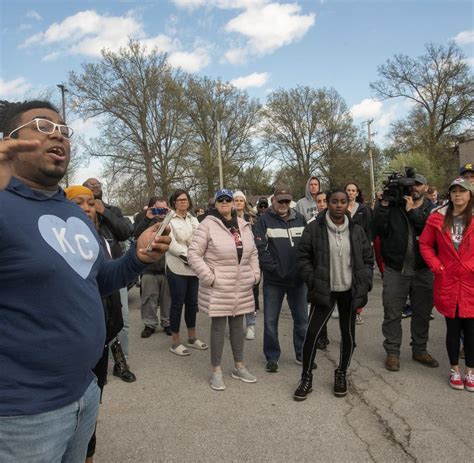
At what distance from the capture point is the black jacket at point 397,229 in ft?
14.6

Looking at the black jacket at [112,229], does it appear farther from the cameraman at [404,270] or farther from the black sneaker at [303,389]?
the cameraman at [404,270]

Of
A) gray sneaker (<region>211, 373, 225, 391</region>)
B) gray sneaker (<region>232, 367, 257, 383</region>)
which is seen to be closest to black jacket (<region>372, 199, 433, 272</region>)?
gray sneaker (<region>232, 367, 257, 383</region>)

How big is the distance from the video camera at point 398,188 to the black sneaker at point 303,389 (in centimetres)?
213

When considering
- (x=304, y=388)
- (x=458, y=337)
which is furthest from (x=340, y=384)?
(x=458, y=337)

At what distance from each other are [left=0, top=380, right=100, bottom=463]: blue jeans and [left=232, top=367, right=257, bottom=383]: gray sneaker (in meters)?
2.67

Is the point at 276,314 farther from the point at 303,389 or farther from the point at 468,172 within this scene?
the point at 468,172

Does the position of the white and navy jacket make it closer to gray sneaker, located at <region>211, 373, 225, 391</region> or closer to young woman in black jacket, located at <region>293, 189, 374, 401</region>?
young woman in black jacket, located at <region>293, 189, 374, 401</region>

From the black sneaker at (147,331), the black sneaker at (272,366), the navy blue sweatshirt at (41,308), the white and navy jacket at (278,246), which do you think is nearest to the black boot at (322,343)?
the black sneaker at (272,366)

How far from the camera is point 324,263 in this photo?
381cm

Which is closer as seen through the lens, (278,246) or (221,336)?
(221,336)

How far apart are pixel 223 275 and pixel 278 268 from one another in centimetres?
65

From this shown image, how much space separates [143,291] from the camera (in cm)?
595

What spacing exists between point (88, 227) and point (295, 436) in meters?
2.31

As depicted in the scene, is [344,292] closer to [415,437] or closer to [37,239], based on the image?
[415,437]
